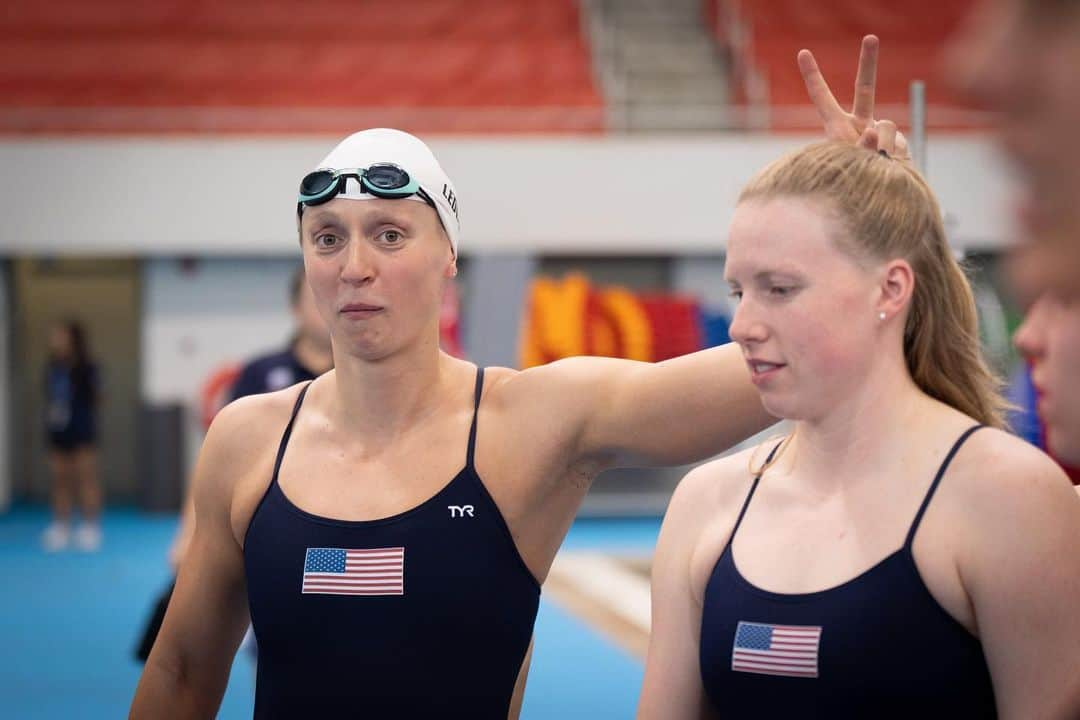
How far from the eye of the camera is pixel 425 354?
233 cm

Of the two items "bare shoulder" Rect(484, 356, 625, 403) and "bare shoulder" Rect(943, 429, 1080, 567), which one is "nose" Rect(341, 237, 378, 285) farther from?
"bare shoulder" Rect(943, 429, 1080, 567)

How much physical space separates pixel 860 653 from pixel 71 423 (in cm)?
1105

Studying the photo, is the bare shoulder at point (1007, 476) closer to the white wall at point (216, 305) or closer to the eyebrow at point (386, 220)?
the eyebrow at point (386, 220)

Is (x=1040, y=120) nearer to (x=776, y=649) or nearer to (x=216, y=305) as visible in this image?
(x=776, y=649)

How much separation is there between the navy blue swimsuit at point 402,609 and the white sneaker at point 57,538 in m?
9.59

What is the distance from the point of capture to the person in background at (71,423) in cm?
1152

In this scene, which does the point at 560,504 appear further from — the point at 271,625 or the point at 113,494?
the point at 113,494

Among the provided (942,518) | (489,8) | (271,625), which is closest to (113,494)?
(489,8)

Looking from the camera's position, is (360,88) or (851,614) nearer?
(851,614)

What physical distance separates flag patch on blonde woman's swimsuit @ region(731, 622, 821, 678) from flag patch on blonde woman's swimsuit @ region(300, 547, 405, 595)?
2.18 ft

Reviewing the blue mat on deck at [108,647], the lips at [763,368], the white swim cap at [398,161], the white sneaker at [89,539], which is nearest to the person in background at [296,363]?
the blue mat on deck at [108,647]

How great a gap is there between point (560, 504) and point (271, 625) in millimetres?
561

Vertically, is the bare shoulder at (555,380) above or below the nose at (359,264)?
below

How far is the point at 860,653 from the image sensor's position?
165 centimetres
